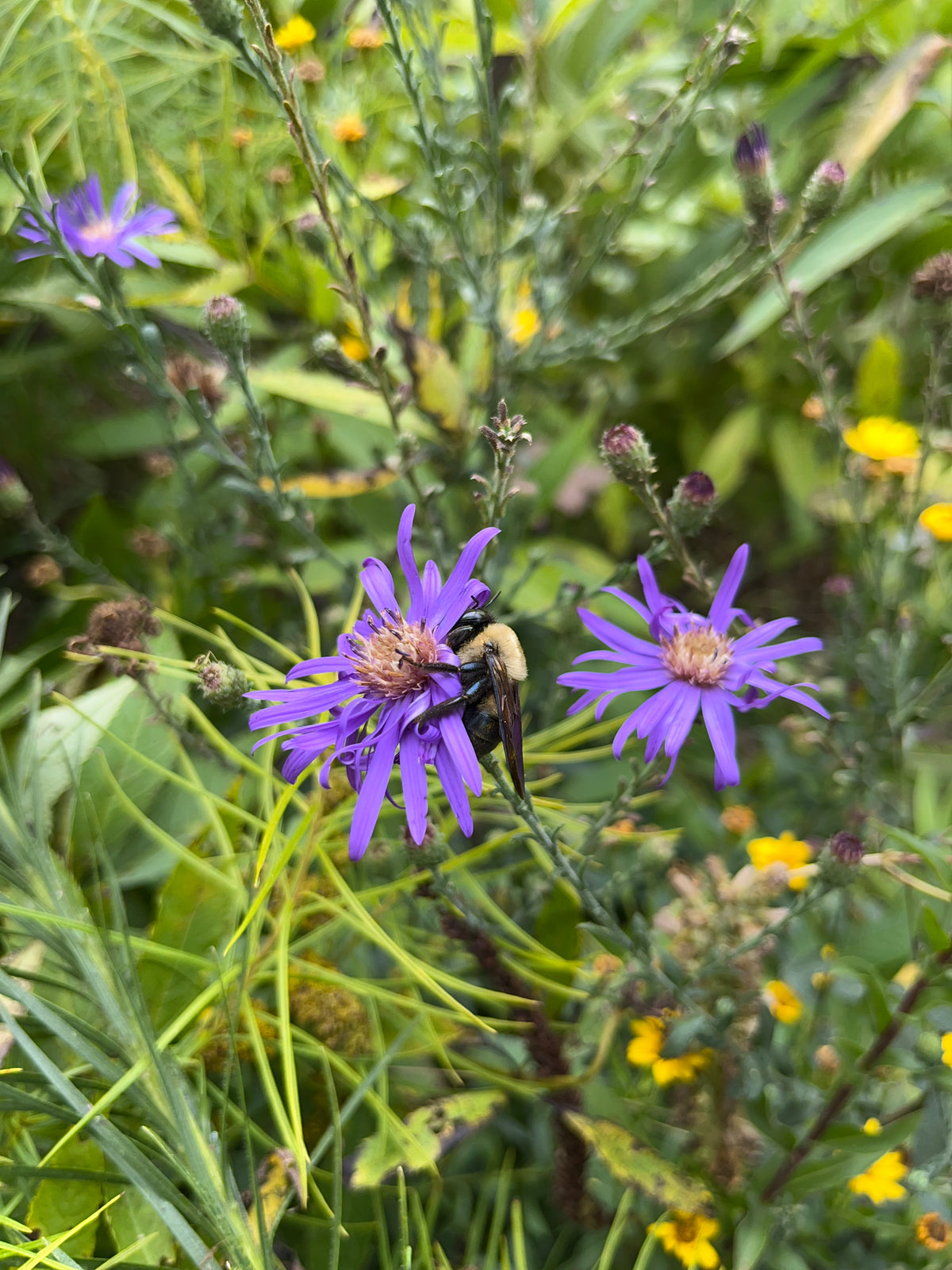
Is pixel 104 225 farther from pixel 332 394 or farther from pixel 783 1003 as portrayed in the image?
pixel 783 1003

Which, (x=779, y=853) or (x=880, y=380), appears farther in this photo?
(x=880, y=380)

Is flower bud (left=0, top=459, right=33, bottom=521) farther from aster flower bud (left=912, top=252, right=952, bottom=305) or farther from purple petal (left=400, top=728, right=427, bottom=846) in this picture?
aster flower bud (left=912, top=252, right=952, bottom=305)

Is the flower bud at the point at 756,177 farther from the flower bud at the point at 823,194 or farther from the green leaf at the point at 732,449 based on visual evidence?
the green leaf at the point at 732,449

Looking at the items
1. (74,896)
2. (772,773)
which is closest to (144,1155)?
(74,896)

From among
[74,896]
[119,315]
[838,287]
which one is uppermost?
[838,287]

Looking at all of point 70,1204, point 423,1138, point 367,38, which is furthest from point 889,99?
point 70,1204

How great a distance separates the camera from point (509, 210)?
Answer: 1.01m

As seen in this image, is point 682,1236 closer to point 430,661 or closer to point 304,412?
point 430,661

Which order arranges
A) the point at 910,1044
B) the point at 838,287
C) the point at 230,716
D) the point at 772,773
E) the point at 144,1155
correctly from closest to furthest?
the point at 144,1155 < the point at 910,1044 < the point at 230,716 < the point at 772,773 < the point at 838,287

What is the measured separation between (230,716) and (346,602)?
0.47ft

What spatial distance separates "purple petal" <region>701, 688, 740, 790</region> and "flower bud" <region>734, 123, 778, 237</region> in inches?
12.4

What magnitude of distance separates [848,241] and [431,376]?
0.39 m

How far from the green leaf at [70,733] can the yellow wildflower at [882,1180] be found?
1.70ft

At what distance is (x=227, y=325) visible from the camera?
49cm
